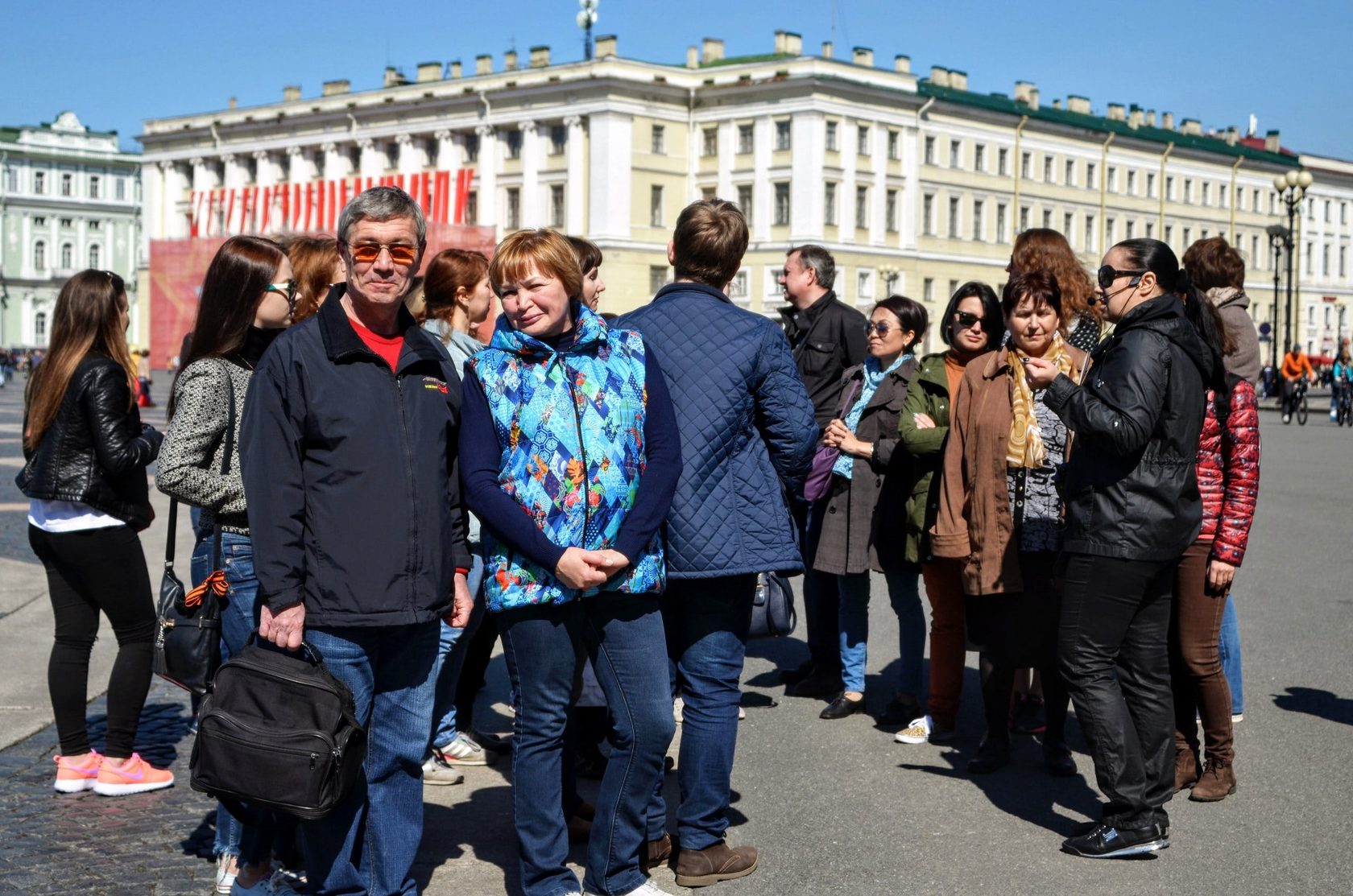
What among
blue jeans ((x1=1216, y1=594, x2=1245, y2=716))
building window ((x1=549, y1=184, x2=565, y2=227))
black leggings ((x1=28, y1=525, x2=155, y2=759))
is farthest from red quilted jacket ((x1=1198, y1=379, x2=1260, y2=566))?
building window ((x1=549, y1=184, x2=565, y2=227))

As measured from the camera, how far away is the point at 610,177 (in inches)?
3201

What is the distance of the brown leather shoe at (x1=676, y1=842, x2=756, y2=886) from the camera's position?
4.89m

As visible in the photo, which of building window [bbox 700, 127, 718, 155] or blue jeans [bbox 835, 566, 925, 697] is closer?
blue jeans [bbox 835, 566, 925, 697]

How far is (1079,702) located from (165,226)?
10504cm

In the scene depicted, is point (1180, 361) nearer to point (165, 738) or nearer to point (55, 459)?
point (55, 459)

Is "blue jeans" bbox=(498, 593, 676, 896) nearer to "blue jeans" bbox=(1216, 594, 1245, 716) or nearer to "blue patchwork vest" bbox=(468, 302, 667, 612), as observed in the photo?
"blue patchwork vest" bbox=(468, 302, 667, 612)

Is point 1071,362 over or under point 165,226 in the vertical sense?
under

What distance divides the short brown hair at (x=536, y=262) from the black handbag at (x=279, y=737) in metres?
1.13

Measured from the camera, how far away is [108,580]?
5.78 meters

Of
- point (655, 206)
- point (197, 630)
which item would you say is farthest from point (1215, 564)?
point (655, 206)

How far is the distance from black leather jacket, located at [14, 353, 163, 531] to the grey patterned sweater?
2.76 ft

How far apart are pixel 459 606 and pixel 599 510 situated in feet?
1.50

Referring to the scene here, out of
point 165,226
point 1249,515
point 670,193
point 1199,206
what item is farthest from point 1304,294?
point 1249,515

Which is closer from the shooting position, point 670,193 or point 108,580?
point 108,580
